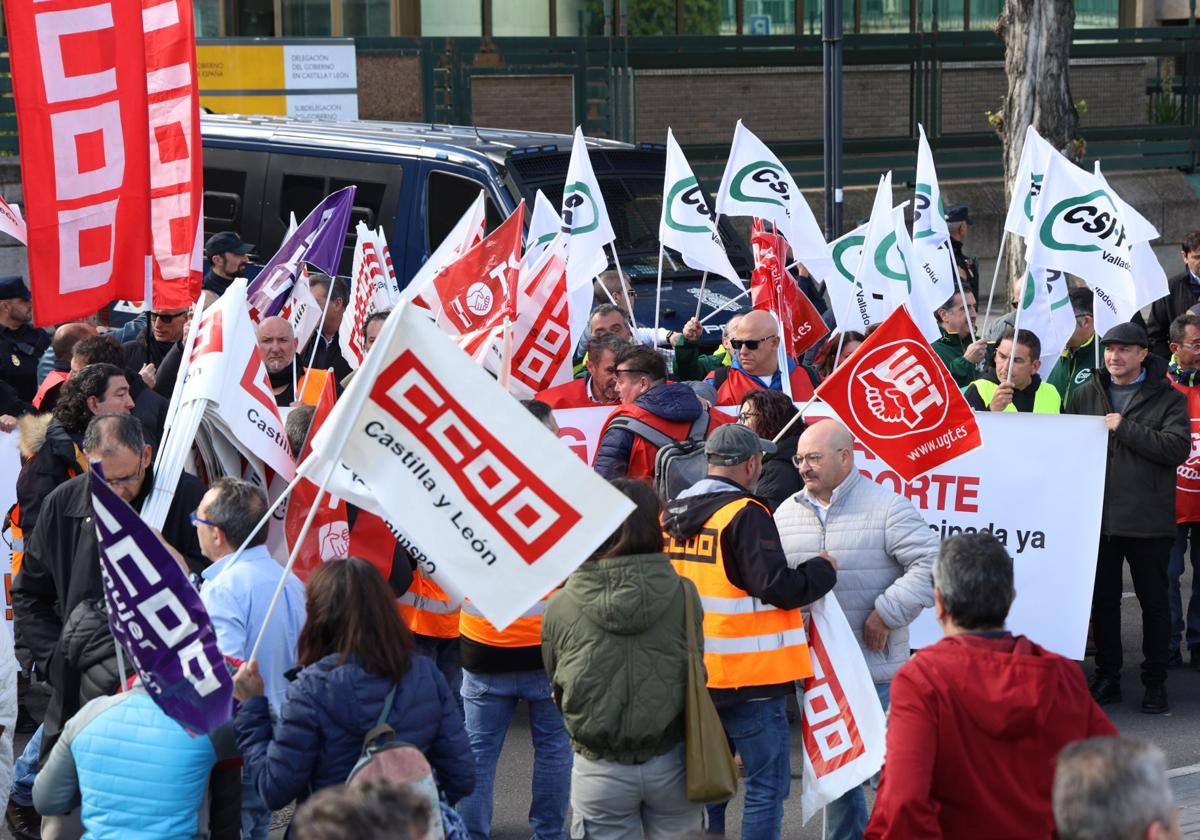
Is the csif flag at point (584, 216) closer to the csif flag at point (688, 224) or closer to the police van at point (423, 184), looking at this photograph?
the csif flag at point (688, 224)

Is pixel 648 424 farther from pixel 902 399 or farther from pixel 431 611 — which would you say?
pixel 431 611

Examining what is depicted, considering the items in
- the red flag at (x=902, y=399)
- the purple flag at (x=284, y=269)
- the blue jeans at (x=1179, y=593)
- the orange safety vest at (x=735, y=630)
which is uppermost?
the purple flag at (x=284, y=269)

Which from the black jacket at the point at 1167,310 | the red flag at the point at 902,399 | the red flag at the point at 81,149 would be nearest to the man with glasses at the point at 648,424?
the red flag at the point at 902,399

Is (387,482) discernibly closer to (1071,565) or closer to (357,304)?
(1071,565)

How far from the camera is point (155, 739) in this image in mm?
4457

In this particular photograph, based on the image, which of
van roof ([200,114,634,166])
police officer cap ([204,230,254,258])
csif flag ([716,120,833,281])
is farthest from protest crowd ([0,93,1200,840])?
van roof ([200,114,634,166])

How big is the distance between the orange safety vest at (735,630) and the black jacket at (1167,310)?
7.04m

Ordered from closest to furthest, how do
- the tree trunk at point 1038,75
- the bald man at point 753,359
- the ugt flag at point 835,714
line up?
1. the ugt flag at point 835,714
2. the bald man at point 753,359
3. the tree trunk at point 1038,75

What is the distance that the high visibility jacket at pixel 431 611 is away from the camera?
261 inches

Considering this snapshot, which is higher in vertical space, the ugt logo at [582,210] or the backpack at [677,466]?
the ugt logo at [582,210]

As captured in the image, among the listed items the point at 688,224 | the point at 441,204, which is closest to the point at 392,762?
the point at 688,224

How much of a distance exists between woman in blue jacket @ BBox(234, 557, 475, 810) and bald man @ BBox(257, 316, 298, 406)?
3.88 m

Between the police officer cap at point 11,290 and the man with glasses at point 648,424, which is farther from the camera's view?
the police officer cap at point 11,290

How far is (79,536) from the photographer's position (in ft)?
19.1
